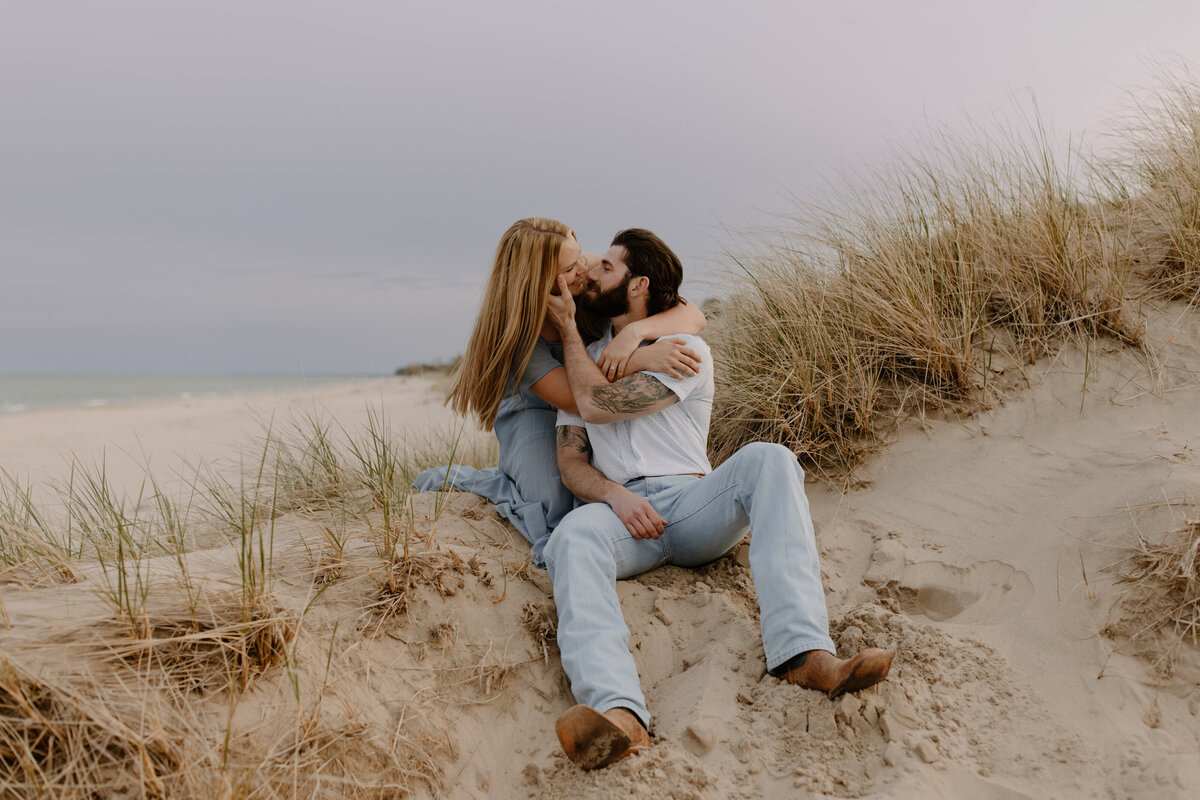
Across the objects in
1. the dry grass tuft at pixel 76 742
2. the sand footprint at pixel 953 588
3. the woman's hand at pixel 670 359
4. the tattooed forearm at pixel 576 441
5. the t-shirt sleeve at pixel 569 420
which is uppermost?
the woman's hand at pixel 670 359

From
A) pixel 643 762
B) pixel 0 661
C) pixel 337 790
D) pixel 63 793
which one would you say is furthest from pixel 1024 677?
pixel 0 661

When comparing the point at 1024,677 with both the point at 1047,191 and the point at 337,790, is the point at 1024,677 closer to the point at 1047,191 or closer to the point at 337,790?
the point at 337,790

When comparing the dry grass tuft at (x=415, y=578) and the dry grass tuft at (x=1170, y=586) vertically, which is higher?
the dry grass tuft at (x=415, y=578)

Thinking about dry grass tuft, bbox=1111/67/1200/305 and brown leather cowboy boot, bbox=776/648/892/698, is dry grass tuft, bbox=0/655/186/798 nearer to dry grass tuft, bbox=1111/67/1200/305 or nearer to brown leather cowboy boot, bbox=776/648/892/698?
brown leather cowboy boot, bbox=776/648/892/698

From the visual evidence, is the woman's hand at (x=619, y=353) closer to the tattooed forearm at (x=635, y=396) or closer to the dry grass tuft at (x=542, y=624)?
the tattooed forearm at (x=635, y=396)

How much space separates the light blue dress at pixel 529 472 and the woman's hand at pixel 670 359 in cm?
46

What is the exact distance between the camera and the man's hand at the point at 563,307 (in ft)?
10.3

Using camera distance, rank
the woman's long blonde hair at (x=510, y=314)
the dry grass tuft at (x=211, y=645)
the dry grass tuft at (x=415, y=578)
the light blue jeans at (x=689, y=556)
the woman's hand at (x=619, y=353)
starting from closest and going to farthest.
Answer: the dry grass tuft at (x=211, y=645)
the light blue jeans at (x=689, y=556)
the dry grass tuft at (x=415, y=578)
the woman's hand at (x=619, y=353)
the woman's long blonde hair at (x=510, y=314)

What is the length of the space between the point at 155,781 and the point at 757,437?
2958 mm

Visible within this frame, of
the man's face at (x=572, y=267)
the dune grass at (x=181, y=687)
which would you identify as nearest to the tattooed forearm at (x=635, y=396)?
the man's face at (x=572, y=267)

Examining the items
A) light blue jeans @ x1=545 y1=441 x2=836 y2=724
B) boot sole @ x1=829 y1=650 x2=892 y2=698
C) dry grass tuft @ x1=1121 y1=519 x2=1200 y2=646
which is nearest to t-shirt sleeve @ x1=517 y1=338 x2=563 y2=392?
light blue jeans @ x1=545 y1=441 x2=836 y2=724

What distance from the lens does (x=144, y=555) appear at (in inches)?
109

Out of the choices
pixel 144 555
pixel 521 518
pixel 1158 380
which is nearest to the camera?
pixel 144 555

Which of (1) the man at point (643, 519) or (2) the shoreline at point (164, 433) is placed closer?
(1) the man at point (643, 519)
